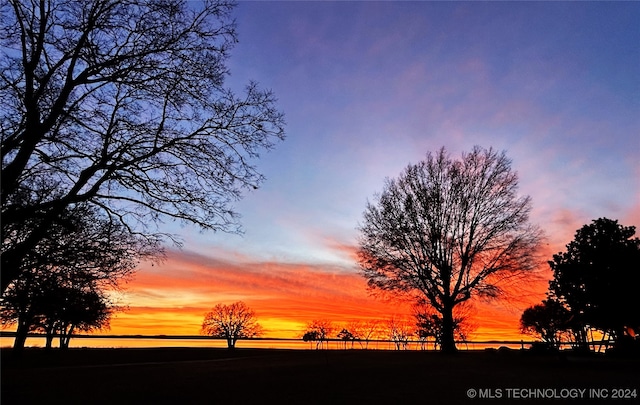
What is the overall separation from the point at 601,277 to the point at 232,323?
7579 centimetres

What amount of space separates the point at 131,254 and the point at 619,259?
3947cm

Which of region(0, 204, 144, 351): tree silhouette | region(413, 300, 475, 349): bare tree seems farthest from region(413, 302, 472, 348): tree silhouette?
region(0, 204, 144, 351): tree silhouette

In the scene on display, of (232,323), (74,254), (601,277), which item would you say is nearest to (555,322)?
(601,277)

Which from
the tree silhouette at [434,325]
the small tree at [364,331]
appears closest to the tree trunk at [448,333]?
the tree silhouette at [434,325]

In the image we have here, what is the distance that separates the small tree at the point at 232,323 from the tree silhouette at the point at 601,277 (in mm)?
67384

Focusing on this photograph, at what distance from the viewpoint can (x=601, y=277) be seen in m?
37.5

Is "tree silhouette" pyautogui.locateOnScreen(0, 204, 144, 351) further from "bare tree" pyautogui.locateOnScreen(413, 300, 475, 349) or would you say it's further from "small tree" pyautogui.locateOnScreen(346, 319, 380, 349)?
"small tree" pyautogui.locateOnScreen(346, 319, 380, 349)

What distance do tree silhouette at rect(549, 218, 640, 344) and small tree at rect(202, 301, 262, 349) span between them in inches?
2653

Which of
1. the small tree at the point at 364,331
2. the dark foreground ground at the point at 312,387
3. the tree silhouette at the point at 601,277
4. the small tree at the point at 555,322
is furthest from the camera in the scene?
the small tree at the point at 364,331

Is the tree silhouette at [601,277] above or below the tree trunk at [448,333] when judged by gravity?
above

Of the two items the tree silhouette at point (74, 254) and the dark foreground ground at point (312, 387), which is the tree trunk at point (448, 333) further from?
the tree silhouette at point (74, 254)

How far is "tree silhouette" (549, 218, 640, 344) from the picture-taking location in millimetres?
35781

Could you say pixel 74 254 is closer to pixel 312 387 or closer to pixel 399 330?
pixel 312 387

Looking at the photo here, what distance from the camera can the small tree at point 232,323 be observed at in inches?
3713
